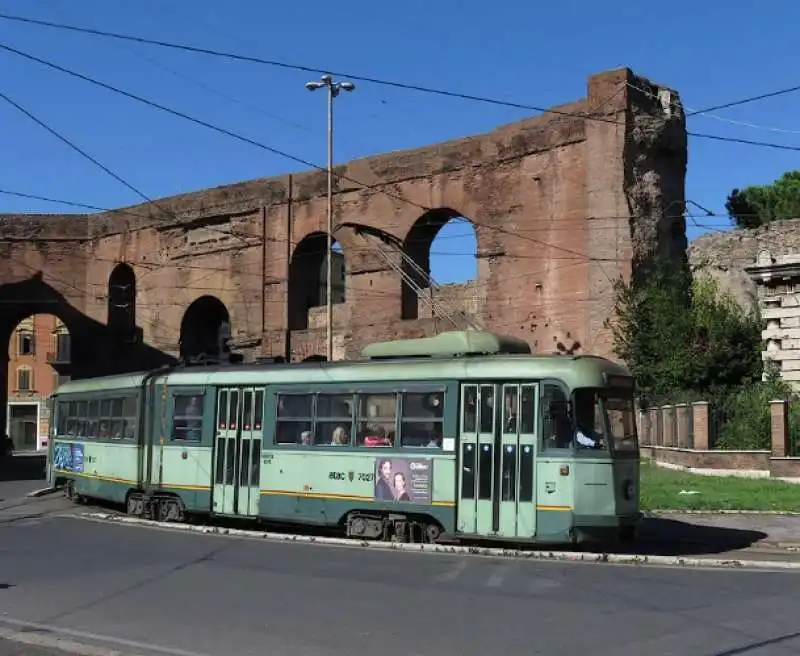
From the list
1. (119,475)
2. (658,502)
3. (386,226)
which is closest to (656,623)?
(658,502)

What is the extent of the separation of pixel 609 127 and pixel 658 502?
53.4ft

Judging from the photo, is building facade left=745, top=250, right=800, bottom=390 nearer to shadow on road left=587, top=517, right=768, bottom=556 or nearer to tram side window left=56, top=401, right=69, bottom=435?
shadow on road left=587, top=517, right=768, bottom=556

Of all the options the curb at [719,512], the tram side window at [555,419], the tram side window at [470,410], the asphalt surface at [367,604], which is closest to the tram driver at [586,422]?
the tram side window at [555,419]

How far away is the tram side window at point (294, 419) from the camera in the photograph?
603 inches

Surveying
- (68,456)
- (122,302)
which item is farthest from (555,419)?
(122,302)

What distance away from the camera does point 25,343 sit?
244 feet

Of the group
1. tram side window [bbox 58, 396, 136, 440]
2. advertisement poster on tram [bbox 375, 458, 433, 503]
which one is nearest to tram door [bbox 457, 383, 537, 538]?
advertisement poster on tram [bbox 375, 458, 433, 503]

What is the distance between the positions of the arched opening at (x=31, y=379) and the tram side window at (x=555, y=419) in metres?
66.4

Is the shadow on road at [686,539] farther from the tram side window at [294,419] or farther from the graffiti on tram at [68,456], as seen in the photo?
the graffiti on tram at [68,456]

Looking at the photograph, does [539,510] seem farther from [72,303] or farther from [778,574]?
[72,303]

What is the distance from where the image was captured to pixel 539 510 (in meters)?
12.8

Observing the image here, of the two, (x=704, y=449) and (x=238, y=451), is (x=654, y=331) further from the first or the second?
(x=238, y=451)

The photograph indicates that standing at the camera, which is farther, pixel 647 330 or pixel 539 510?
pixel 647 330

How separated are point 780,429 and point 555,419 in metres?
14.5
